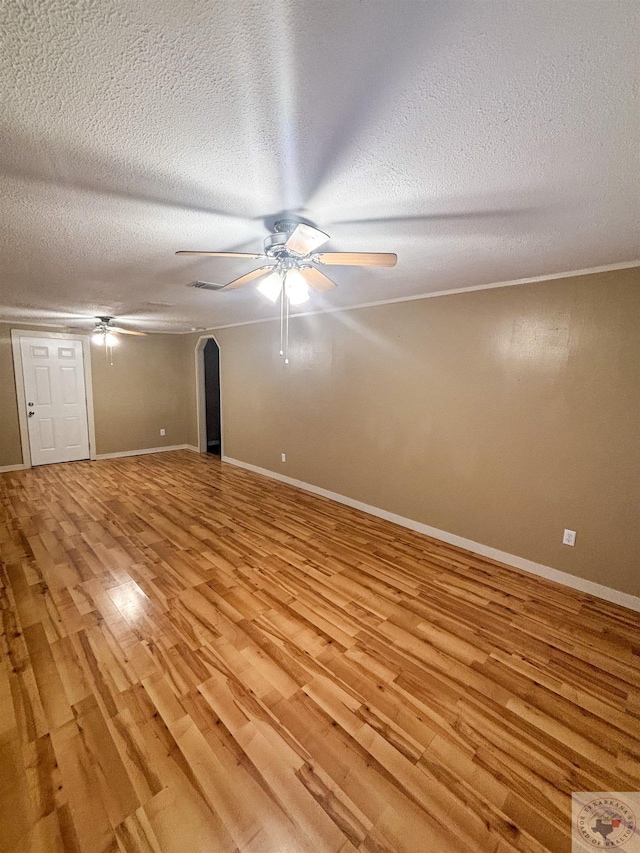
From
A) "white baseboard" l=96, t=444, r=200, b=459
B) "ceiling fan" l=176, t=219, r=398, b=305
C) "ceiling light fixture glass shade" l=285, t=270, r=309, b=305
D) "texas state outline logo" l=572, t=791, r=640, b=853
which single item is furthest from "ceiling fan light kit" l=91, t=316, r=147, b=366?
"texas state outline logo" l=572, t=791, r=640, b=853

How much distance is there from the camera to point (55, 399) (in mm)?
5730

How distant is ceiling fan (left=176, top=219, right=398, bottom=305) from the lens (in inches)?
63.9

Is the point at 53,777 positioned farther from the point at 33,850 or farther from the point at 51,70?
the point at 51,70

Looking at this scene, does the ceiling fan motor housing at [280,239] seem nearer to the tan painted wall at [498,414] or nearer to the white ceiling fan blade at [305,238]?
the white ceiling fan blade at [305,238]

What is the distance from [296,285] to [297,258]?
0.49 feet

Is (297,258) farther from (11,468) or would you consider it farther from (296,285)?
(11,468)

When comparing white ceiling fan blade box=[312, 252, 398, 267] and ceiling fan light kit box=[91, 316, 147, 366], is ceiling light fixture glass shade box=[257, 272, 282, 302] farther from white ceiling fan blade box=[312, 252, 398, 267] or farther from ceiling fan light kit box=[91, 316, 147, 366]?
ceiling fan light kit box=[91, 316, 147, 366]

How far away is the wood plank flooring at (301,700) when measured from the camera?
1243 mm

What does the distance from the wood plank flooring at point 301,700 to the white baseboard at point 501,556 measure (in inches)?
3.8

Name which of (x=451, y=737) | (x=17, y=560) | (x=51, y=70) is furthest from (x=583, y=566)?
(x=17, y=560)

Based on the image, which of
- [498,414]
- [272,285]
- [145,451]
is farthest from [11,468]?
[498,414]

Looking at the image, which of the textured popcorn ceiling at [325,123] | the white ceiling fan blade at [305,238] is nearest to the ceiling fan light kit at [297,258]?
the white ceiling fan blade at [305,238]

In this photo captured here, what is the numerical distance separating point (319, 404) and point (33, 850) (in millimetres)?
3799

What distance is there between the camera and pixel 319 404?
4441 millimetres
